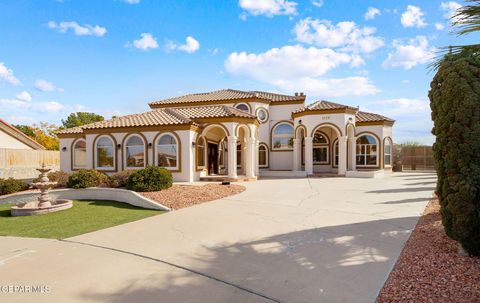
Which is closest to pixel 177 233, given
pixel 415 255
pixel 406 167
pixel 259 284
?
pixel 259 284

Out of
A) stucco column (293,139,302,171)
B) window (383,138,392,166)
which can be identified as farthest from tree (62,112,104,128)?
window (383,138,392,166)

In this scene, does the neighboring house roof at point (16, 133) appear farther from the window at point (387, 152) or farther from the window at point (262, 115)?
the window at point (387, 152)

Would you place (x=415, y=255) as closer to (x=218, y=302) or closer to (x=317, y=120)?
(x=218, y=302)

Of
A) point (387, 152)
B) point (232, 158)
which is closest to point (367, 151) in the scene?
point (387, 152)

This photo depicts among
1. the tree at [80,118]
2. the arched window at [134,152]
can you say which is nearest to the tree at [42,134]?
the tree at [80,118]

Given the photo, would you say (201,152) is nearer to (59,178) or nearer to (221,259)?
(59,178)

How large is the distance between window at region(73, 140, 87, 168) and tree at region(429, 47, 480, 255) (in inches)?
973

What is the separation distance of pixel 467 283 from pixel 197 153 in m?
17.1

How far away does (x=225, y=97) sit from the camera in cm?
2852

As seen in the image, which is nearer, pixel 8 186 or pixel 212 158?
pixel 8 186

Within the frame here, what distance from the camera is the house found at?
19422 millimetres

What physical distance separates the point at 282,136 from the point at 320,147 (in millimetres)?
3884

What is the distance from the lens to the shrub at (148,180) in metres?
13.7

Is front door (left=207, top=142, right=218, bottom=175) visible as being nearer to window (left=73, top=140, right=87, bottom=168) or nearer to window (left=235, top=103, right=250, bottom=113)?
window (left=235, top=103, right=250, bottom=113)
